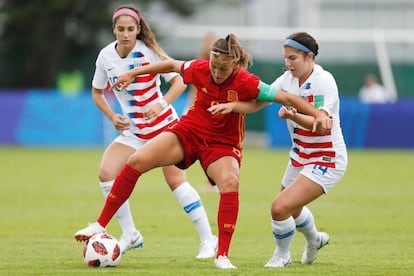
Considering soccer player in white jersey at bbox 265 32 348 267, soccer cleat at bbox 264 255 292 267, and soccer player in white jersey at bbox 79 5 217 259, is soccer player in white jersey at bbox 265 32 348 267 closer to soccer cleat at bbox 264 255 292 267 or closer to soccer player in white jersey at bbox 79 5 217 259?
soccer cleat at bbox 264 255 292 267

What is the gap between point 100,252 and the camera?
29.2 ft

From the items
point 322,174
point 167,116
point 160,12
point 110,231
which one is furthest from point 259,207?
point 160,12

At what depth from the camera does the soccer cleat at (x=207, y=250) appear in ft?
32.3

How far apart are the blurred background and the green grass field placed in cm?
433

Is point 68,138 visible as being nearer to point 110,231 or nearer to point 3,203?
point 3,203

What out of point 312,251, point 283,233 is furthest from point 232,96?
point 312,251

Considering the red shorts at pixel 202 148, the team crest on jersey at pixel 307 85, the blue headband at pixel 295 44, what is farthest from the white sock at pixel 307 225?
the blue headband at pixel 295 44

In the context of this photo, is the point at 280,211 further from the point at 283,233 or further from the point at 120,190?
the point at 120,190

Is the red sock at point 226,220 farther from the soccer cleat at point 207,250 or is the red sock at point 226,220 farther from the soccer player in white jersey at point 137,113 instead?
the soccer player in white jersey at point 137,113

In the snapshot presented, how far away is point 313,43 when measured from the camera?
899cm

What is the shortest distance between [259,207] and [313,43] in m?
6.16

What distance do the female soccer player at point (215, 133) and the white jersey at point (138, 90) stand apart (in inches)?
31.0

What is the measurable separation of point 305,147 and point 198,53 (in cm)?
2435

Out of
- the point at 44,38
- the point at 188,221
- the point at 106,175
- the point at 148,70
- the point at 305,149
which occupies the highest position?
the point at 148,70
